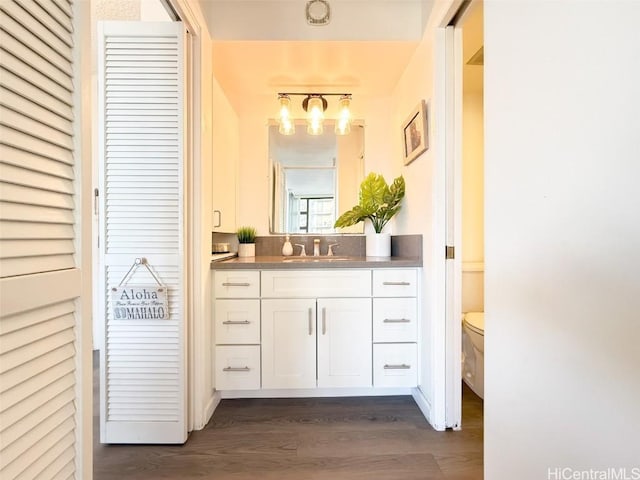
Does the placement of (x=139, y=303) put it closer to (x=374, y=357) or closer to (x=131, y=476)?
(x=131, y=476)

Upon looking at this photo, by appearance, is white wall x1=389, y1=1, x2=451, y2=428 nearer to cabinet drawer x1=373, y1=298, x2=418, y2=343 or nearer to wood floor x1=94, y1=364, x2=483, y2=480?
cabinet drawer x1=373, y1=298, x2=418, y2=343

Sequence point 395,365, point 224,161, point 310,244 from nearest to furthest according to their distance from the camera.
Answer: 1. point 395,365
2. point 224,161
3. point 310,244

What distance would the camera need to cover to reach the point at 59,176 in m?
0.70

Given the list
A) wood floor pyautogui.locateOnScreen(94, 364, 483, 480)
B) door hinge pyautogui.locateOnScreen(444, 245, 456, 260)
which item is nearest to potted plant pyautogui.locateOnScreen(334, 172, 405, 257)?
door hinge pyautogui.locateOnScreen(444, 245, 456, 260)

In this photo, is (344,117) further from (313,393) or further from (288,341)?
(313,393)

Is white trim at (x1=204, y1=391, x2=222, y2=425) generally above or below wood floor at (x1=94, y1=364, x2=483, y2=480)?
above

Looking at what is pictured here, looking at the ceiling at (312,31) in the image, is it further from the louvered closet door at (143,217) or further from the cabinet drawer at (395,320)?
the cabinet drawer at (395,320)

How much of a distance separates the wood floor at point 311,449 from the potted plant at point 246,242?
106 centimetres

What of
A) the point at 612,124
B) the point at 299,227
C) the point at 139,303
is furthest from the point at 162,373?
the point at 612,124

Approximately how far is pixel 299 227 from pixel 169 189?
1.21 metres

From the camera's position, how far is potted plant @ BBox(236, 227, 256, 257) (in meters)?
2.36

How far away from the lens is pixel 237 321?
1.82m

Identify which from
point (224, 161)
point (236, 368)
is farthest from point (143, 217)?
point (236, 368)

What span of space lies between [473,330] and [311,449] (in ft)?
3.81
